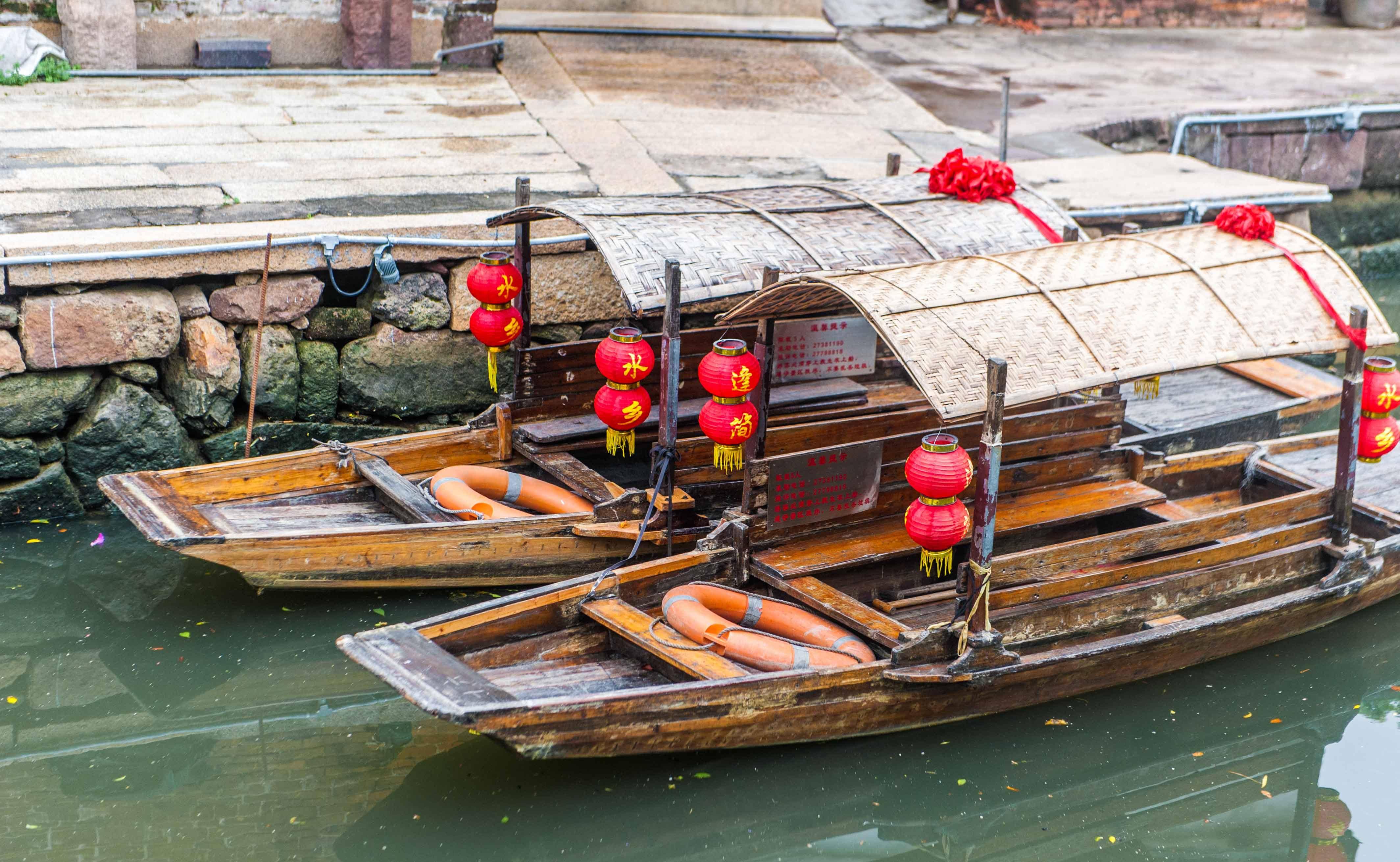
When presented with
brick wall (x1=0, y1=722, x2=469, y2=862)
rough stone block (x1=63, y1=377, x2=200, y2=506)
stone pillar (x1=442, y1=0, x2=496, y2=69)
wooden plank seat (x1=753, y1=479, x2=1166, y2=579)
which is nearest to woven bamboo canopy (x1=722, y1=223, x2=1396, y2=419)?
wooden plank seat (x1=753, y1=479, x2=1166, y2=579)

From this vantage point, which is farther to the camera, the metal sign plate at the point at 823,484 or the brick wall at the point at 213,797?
the metal sign plate at the point at 823,484

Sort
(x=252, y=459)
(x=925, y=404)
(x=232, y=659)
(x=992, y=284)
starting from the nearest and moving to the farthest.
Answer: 1. (x=992, y=284)
2. (x=232, y=659)
3. (x=252, y=459)
4. (x=925, y=404)

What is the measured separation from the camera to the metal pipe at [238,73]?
30.8ft

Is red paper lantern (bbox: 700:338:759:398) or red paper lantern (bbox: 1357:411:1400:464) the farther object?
red paper lantern (bbox: 1357:411:1400:464)

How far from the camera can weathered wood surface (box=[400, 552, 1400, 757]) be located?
4.48 m

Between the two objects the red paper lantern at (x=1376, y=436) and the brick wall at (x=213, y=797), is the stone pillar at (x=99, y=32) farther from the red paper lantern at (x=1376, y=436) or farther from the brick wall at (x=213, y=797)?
the red paper lantern at (x=1376, y=436)

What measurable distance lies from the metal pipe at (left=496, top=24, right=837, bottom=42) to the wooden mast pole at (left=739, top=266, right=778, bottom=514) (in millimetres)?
6449

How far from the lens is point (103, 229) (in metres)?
6.86

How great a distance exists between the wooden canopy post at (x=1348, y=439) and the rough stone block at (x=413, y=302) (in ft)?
14.1

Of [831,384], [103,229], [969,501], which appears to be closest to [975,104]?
[831,384]

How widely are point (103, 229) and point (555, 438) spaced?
2.50m

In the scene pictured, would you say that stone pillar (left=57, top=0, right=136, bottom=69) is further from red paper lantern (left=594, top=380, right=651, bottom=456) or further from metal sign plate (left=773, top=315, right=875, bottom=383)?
metal sign plate (left=773, top=315, right=875, bottom=383)

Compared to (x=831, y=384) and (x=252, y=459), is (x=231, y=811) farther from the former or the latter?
(x=831, y=384)

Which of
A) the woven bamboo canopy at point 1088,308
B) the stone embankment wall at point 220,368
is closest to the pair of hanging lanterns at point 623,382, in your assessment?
the woven bamboo canopy at point 1088,308
